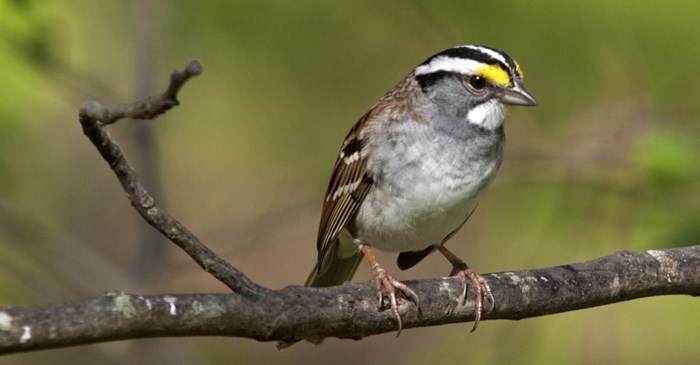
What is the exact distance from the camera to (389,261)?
22.1ft

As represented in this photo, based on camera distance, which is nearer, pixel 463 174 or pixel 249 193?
pixel 463 174

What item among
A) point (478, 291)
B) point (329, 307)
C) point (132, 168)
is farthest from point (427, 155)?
point (132, 168)

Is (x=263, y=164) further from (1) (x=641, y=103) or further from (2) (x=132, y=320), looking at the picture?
(2) (x=132, y=320)

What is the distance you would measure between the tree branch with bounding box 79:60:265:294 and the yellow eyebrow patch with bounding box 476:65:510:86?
1.70 metres

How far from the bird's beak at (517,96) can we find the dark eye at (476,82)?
0.09 meters

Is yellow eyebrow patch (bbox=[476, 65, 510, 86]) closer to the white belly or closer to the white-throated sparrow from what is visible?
the white-throated sparrow

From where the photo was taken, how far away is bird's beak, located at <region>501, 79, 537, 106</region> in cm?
412

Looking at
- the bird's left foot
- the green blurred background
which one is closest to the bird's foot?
the bird's left foot

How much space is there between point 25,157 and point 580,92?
303cm

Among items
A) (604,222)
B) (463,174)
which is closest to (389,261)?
(604,222)

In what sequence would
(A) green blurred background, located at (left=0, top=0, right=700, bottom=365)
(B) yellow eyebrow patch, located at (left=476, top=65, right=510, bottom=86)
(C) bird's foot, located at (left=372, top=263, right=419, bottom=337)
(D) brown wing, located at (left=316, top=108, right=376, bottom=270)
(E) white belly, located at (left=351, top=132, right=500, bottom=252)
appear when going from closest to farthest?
(C) bird's foot, located at (left=372, top=263, right=419, bottom=337) < (E) white belly, located at (left=351, top=132, right=500, bottom=252) < (B) yellow eyebrow patch, located at (left=476, top=65, right=510, bottom=86) < (D) brown wing, located at (left=316, top=108, right=376, bottom=270) < (A) green blurred background, located at (left=0, top=0, right=700, bottom=365)

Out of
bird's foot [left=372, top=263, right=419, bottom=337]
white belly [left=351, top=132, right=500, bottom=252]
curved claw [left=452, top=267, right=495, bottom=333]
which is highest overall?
white belly [left=351, top=132, right=500, bottom=252]

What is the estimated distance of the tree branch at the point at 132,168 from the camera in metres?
2.29

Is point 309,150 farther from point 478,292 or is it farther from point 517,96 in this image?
point 478,292
